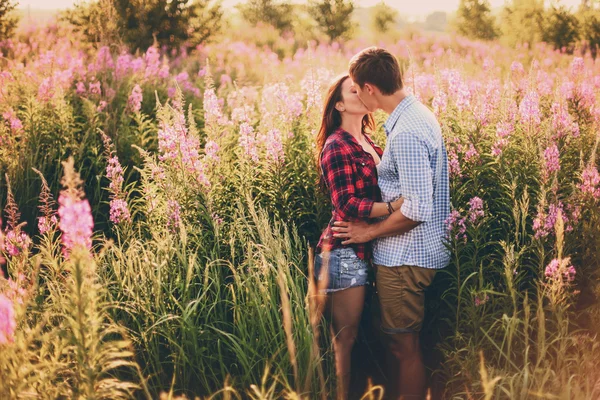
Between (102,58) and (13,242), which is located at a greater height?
(102,58)

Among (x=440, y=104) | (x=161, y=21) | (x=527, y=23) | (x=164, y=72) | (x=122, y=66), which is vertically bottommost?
(x=440, y=104)

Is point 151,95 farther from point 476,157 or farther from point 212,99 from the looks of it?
point 476,157

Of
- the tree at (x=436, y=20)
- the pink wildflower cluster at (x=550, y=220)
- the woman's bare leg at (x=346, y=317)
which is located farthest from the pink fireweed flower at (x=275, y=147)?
the tree at (x=436, y=20)

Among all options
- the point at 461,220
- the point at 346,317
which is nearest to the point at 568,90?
the point at 461,220

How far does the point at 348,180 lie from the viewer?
147 inches

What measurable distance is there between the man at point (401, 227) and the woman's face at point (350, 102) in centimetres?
9

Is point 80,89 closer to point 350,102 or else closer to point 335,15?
point 350,102

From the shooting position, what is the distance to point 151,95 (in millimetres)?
8633

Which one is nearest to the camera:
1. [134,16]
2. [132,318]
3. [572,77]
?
[132,318]

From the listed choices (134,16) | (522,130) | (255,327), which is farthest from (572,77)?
(134,16)

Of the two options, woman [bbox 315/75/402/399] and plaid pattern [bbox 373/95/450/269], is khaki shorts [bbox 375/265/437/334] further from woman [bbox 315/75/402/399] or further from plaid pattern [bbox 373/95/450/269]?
woman [bbox 315/75/402/399]

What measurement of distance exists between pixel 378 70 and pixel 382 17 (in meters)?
29.7

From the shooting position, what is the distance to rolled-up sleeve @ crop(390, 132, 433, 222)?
341cm

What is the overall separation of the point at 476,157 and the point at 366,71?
4.53ft
